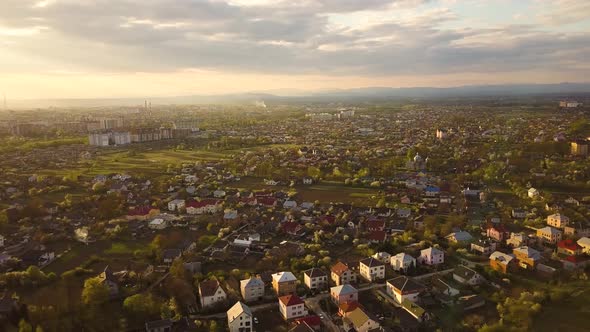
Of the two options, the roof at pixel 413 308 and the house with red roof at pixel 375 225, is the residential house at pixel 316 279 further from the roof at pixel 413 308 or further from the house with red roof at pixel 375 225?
the house with red roof at pixel 375 225

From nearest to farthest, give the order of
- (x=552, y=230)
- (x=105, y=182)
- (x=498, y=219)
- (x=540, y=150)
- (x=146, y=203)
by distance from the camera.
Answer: (x=552, y=230) → (x=498, y=219) → (x=146, y=203) → (x=105, y=182) → (x=540, y=150)

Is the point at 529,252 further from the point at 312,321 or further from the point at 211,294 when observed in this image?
the point at 211,294

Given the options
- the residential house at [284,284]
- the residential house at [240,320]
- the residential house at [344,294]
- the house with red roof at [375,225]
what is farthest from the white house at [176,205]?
the residential house at [344,294]

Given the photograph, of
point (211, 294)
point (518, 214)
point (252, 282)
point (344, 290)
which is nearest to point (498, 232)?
point (518, 214)

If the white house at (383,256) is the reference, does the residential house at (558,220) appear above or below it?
above

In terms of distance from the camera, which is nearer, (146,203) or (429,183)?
(146,203)

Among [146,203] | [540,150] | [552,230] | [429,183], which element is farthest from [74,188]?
[540,150]

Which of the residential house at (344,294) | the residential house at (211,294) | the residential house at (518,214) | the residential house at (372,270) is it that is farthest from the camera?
the residential house at (518,214)

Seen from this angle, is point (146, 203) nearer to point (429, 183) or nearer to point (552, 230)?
point (429, 183)
